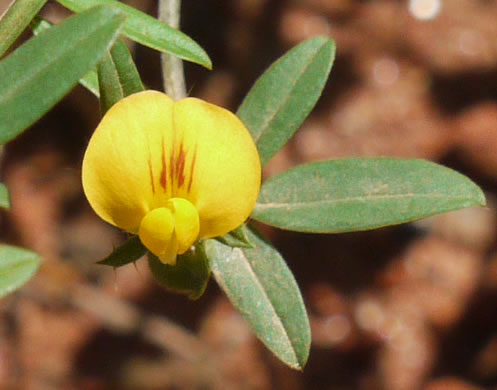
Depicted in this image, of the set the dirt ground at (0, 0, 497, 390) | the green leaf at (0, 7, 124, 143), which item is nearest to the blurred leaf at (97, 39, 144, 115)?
Answer: the green leaf at (0, 7, 124, 143)

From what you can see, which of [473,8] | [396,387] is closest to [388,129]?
[473,8]

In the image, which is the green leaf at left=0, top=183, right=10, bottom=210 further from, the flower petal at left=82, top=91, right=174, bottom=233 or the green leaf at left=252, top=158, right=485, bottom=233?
the green leaf at left=252, top=158, right=485, bottom=233

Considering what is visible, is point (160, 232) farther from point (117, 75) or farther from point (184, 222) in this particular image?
point (117, 75)

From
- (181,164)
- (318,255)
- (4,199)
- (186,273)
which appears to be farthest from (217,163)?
(318,255)

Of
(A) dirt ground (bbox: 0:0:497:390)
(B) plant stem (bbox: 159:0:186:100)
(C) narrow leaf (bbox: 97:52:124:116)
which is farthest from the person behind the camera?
(A) dirt ground (bbox: 0:0:497:390)

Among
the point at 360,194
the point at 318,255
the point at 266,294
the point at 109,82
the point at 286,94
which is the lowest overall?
the point at 318,255

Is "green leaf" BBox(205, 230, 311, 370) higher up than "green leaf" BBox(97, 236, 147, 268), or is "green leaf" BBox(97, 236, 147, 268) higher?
"green leaf" BBox(97, 236, 147, 268)
